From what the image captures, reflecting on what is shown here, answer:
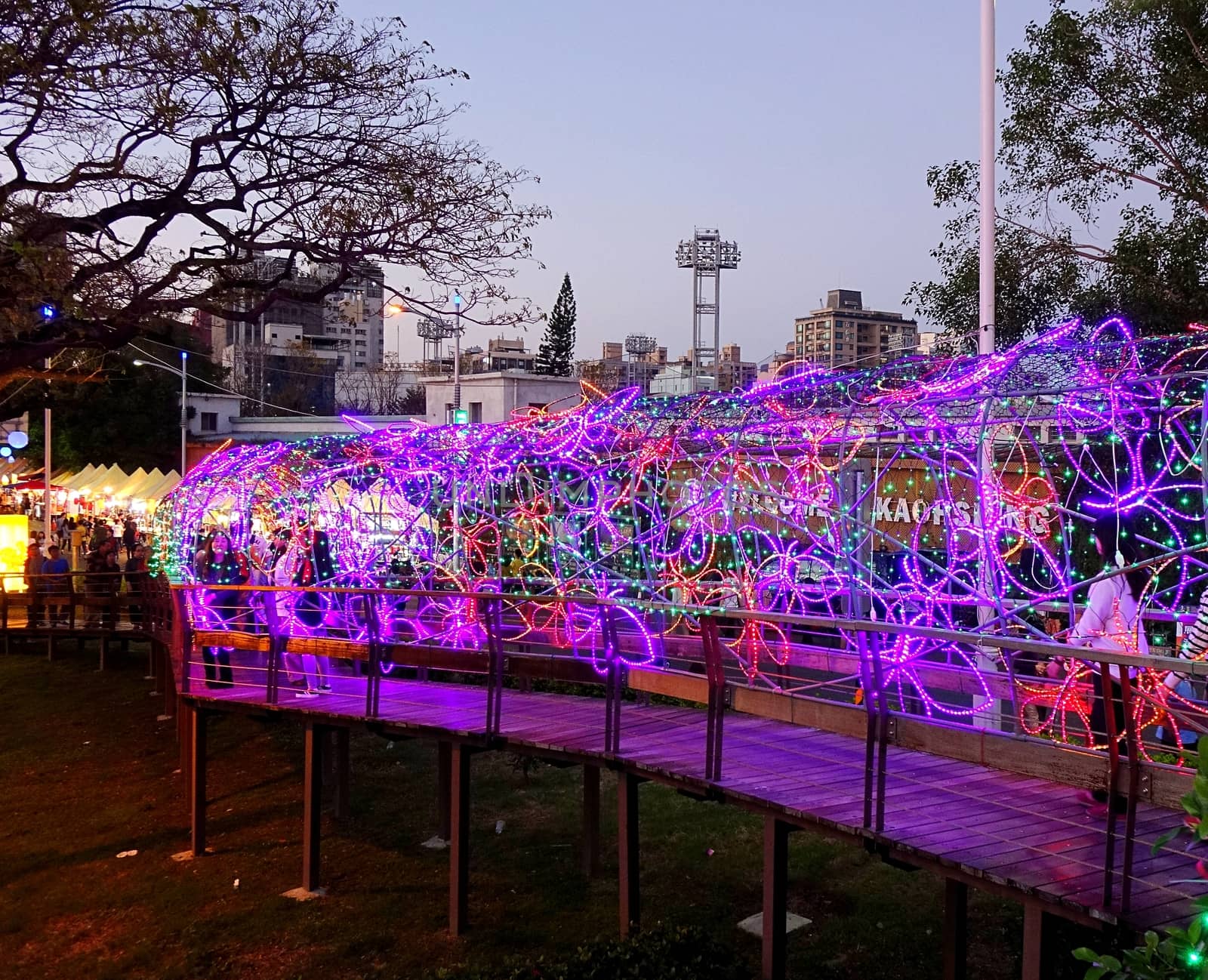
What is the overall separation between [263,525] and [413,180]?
3.79 meters

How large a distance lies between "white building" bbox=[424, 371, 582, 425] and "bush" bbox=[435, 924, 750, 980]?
64.1ft

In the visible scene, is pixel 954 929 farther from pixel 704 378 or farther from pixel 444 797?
pixel 704 378

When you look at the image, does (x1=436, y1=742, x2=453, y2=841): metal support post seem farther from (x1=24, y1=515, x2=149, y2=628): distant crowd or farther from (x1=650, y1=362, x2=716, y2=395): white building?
(x1=24, y1=515, x2=149, y2=628): distant crowd

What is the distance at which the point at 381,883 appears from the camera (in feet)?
29.2

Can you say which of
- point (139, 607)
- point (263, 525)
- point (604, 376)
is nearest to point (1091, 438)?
point (263, 525)

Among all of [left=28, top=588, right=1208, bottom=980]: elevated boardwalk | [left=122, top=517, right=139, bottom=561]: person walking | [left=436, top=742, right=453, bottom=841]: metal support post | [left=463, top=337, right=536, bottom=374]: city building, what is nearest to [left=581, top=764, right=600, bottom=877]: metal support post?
[left=28, top=588, right=1208, bottom=980]: elevated boardwalk

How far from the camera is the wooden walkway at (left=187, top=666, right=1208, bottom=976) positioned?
13.8 ft

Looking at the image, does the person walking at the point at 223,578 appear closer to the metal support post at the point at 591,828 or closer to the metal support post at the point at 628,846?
the metal support post at the point at 591,828

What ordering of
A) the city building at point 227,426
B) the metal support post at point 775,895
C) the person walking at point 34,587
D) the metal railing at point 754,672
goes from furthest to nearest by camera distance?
the city building at point 227,426, the person walking at point 34,587, the metal support post at point 775,895, the metal railing at point 754,672

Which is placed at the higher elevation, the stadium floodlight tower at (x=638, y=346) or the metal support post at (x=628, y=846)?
the stadium floodlight tower at (x=638, y=346)

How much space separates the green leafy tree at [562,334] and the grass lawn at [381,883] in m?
44.3

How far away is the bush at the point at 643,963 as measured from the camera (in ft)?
16.6

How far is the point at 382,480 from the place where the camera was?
1035 centimetres

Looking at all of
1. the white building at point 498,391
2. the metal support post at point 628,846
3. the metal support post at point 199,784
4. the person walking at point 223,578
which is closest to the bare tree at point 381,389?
the white building at point 498,391
